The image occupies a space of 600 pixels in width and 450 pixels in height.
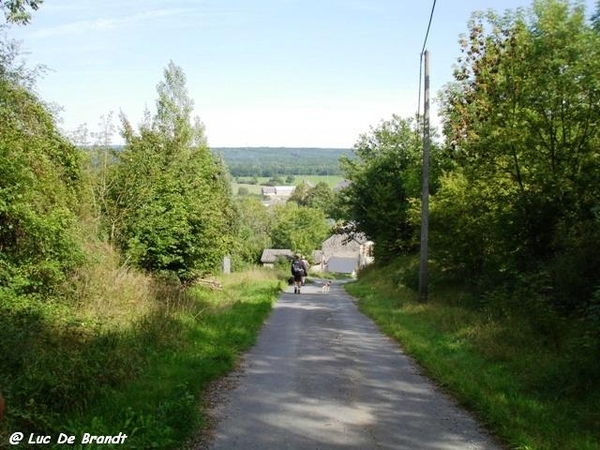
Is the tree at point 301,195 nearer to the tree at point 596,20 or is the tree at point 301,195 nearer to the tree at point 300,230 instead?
the tree at point 300,230

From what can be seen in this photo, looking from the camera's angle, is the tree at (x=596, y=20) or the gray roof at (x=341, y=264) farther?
the gray roof at (x=341, y=264)

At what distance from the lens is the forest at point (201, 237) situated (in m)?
7.78

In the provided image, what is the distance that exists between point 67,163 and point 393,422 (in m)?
11.0

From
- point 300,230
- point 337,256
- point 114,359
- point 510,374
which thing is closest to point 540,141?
point 510,374

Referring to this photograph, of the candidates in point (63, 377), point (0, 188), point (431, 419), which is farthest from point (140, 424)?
point (0, 188)

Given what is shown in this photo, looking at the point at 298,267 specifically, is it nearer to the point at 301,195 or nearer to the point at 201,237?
the point at 201,237

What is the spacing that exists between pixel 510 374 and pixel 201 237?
1452cm

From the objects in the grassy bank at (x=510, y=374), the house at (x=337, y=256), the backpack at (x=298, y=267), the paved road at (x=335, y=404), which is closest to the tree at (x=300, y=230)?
the house at (x=337, y=256)

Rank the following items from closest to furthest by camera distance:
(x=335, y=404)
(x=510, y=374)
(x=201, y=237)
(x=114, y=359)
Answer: (x=335, y=404)
(x=114, y=359)
(x=510, y=374)
(x=201, y=237)

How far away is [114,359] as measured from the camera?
8.21 meters

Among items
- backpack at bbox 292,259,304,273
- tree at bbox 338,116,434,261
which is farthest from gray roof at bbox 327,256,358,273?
backpack at bbox 292,259,304,273

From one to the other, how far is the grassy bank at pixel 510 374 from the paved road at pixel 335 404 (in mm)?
332

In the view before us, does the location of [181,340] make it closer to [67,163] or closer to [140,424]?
[140,424]

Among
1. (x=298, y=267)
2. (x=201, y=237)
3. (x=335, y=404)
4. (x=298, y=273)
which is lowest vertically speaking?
(x=335, y=404)
